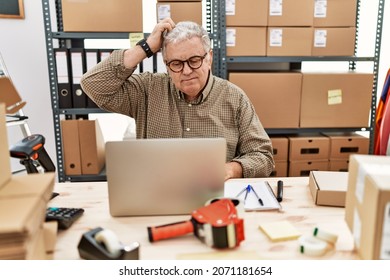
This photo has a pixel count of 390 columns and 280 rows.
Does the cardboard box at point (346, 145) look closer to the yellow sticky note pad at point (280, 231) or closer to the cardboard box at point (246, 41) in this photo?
the cardboard box at point (246, 41)

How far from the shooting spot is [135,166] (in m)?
0.96

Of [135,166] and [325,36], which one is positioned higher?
[325,36]

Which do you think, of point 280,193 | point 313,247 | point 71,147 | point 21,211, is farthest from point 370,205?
point 71,147

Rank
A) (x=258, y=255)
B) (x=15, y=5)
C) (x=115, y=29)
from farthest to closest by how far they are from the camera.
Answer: (x=15, y=5) → (x=115, y=29) → (x=258, y=255)

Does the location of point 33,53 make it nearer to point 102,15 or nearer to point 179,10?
point 102,15

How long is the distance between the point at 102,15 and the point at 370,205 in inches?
72.1

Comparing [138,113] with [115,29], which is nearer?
[138,113]

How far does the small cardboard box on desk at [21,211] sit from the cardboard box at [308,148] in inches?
70.5

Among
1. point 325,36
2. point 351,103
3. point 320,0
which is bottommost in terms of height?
point 351,103

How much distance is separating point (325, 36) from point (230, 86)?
0.96m

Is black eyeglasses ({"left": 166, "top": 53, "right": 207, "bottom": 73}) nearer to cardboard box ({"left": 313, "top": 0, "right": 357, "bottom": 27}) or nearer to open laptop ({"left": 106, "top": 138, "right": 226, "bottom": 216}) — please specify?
open laptop ({"left": 106, "top": 138, "right": 226, "bottom": 216})

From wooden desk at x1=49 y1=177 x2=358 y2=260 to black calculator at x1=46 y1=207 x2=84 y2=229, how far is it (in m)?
0.02
